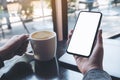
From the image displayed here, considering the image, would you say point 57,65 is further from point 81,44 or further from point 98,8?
point 98,8

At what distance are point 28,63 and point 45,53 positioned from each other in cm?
8

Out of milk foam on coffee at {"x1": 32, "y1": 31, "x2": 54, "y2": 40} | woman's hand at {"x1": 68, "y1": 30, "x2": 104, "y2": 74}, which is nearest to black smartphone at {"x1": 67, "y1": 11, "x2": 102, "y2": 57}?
woman's hand at {"x1": 68, "y1": 30, "x2": 104, "y2": 74}

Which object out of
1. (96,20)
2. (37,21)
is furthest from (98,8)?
(96,20)

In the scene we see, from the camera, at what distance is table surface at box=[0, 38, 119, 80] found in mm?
566

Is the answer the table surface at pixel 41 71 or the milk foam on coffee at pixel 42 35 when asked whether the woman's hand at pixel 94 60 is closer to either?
the table surface at pixel 41 71

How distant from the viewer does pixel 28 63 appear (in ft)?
2.14

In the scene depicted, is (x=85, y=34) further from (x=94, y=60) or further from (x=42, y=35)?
(x=42, y=35)

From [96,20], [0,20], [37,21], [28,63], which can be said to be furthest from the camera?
[37,21]

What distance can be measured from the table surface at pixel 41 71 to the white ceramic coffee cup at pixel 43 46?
2cm

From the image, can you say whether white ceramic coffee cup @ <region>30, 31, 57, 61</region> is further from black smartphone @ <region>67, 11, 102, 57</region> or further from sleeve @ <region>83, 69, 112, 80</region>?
sleeve @ <region>83, 69, 112, 80</region>

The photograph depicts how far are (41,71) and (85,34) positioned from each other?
0.65ft

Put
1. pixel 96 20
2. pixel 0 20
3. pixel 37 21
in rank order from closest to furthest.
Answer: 1. pixel 96 20
2. pixel 0 20
3. pixel 37 21

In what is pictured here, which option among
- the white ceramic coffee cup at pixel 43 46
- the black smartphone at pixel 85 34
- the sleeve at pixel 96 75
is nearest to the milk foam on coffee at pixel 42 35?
the white ceramic coffee cup at pixel 43 46

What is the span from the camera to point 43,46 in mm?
618
